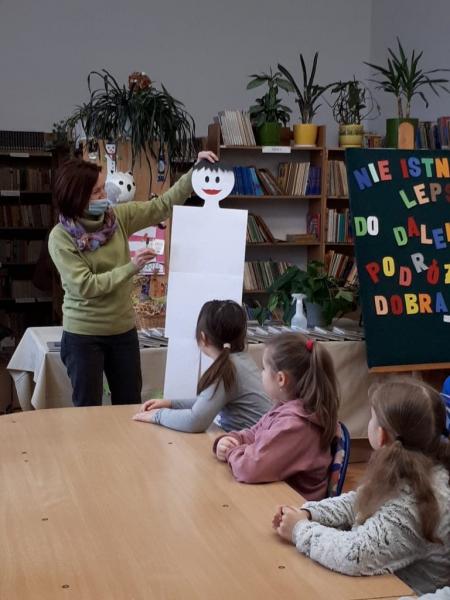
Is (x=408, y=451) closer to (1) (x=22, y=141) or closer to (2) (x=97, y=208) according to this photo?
(2) (x=97, y=208)

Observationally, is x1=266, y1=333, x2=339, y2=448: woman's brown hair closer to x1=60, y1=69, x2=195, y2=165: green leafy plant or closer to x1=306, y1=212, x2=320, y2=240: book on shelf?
x1=60, y1=69, x2=195, y2=165: green leafy plant

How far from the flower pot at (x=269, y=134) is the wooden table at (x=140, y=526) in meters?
3.95

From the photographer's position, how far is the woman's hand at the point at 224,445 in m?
2.07

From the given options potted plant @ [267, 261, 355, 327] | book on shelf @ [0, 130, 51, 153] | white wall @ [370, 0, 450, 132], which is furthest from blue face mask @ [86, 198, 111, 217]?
white wall @ [370, 0, 450, 132]

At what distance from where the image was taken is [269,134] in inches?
235

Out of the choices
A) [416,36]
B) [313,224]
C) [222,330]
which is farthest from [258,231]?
[222,330]

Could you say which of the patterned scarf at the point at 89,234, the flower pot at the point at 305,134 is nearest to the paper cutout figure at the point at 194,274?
the patterned scarf at the point at 89,234

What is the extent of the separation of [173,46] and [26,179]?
174 cm

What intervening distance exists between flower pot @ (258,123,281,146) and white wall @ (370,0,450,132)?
1690 mm

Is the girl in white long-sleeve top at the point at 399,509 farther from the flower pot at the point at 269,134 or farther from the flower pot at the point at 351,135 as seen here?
the flower pot at the point at 351,135

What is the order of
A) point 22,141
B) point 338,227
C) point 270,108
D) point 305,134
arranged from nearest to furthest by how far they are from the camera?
point 270,108
point 305,134
point 338,227
point 22,141

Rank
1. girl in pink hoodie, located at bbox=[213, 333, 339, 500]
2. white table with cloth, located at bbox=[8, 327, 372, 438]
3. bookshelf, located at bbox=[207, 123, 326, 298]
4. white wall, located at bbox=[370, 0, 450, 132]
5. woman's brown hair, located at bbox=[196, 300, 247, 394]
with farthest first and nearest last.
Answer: white wall, located at bbox=[370, 0, 450, 132], bookshelf, located at bbox=[207, 123, 326, 298], white table with cloth, located at bbox=[8, 327, 372, 438], woman's brown hair, located at bbox=[196, 300, 247, 394], girl in pink hoodie, located at bbox=[213, 333, 339, 500]

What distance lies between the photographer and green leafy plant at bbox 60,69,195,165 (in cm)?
401

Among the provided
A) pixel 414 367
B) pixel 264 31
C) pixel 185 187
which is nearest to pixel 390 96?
pixel 264 31
